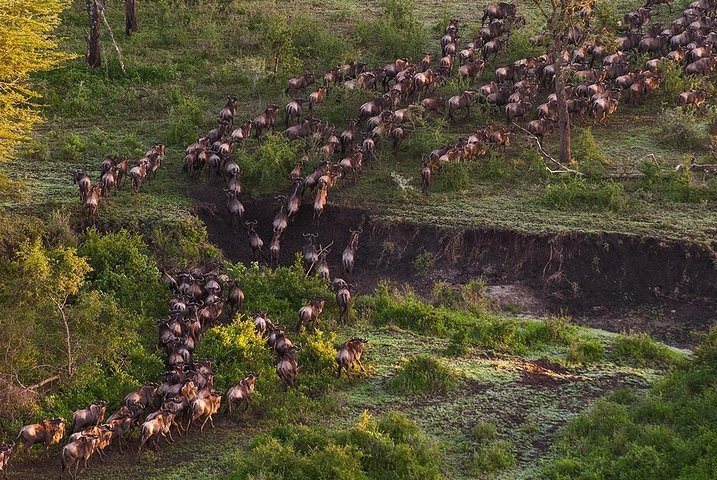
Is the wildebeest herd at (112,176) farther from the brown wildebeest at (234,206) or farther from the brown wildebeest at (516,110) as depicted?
the brown wildebeest at (516,110)

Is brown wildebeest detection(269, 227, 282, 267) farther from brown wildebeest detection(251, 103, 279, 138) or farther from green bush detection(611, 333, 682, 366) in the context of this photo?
green bush detection(611, 333, 682, 366)

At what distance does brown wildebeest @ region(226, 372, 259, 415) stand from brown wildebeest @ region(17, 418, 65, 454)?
2030 mm

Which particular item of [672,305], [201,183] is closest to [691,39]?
[672,305]

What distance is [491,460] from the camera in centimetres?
1168

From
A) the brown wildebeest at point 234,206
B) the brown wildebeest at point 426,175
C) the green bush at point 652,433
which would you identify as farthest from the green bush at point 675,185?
the brown wildebeest at point 234,206

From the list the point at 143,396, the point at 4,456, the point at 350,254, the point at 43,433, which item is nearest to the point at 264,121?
the point at 350,254

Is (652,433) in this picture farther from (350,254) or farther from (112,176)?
(112,176)

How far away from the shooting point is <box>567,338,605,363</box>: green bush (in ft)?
47.7

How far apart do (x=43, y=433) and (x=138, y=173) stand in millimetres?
8243

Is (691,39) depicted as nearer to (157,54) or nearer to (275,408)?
(157,54)

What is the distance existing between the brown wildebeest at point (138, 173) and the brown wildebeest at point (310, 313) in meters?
5.56

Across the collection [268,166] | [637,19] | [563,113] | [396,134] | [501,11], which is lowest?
[268,166]

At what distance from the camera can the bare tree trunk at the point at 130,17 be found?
28109mm

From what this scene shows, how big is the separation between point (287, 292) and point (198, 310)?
1774mm
